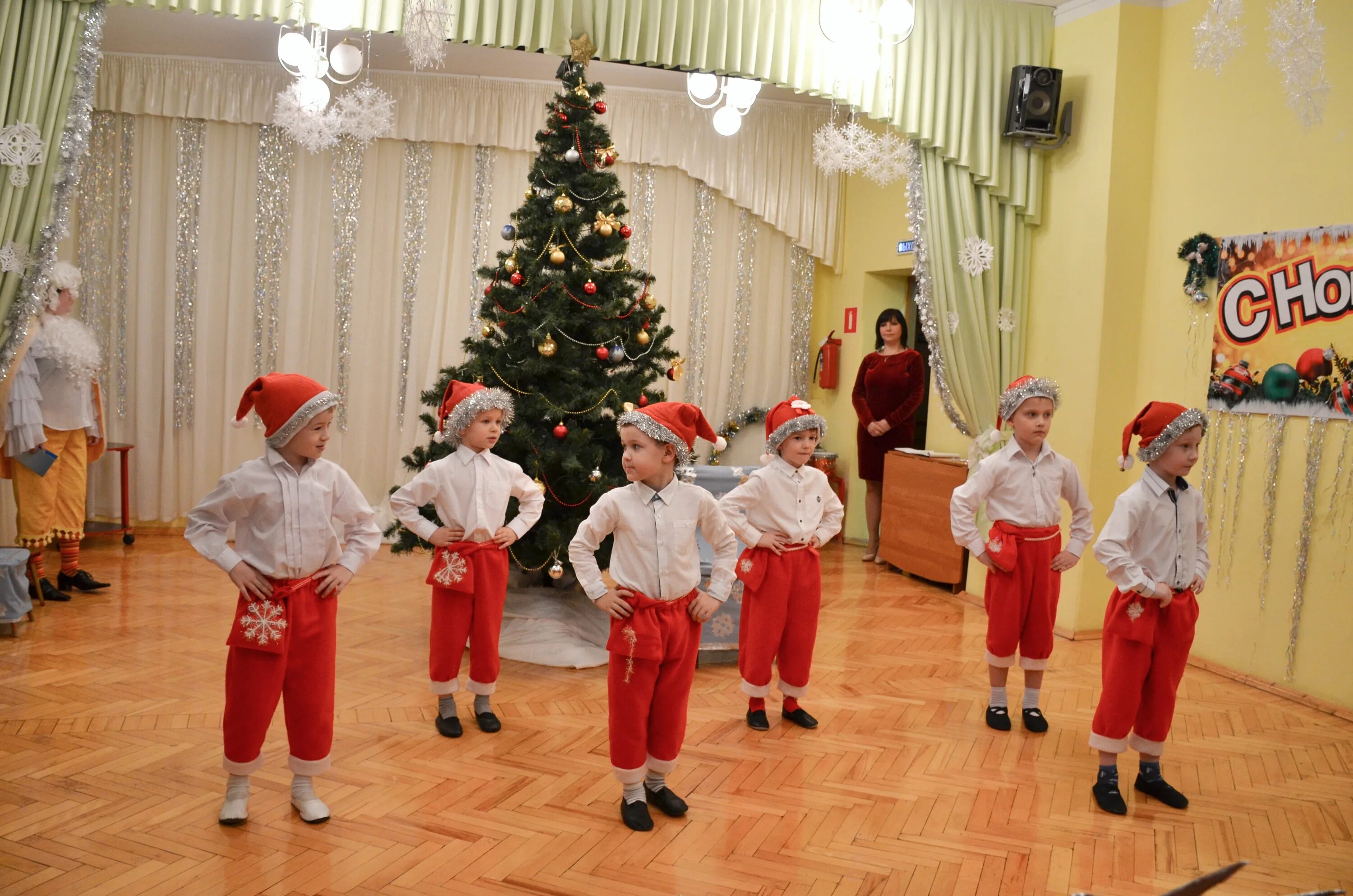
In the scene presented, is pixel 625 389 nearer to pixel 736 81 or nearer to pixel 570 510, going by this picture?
pixel 570 510

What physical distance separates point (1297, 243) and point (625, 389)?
3.21m

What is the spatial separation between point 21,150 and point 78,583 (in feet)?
8.87

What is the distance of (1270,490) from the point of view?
5055 mm

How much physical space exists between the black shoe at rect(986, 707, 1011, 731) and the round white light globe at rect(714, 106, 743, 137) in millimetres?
3825

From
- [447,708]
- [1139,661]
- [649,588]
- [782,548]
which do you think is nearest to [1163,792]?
[1139,661]

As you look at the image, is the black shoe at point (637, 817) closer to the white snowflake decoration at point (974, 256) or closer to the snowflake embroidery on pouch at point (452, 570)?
the snowflake embroidery on pouch at point (452, 570)

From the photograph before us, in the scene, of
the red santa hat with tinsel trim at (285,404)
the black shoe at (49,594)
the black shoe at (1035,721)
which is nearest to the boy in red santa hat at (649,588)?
the red santa hat with tinsel trim at (285,404)

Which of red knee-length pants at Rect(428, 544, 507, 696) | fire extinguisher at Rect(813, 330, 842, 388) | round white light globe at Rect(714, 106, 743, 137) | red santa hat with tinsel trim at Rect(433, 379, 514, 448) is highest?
round white light globe at Rect(714, 106, 743, 137)

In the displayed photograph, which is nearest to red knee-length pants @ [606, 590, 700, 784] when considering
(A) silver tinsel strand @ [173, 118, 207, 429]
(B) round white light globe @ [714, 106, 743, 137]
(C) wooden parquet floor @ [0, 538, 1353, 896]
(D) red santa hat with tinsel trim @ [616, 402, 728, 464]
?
(C) wooden parquet floor @ [0, 538, 1353, 896]

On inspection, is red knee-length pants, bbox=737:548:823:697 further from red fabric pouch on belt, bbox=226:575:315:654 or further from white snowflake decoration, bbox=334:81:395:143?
white snowflake decoration, bbox=334:81:395:143

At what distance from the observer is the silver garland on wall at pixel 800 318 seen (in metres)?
8.90

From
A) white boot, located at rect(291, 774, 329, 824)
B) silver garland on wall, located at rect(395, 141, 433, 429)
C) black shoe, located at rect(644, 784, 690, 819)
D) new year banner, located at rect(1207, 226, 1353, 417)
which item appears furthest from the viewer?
silver garland on wall, located at rect(395, 141, 433, 429)

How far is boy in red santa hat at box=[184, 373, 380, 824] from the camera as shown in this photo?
3.04 m

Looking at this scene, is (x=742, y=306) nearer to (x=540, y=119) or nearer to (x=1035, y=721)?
(x=540, y=119)
